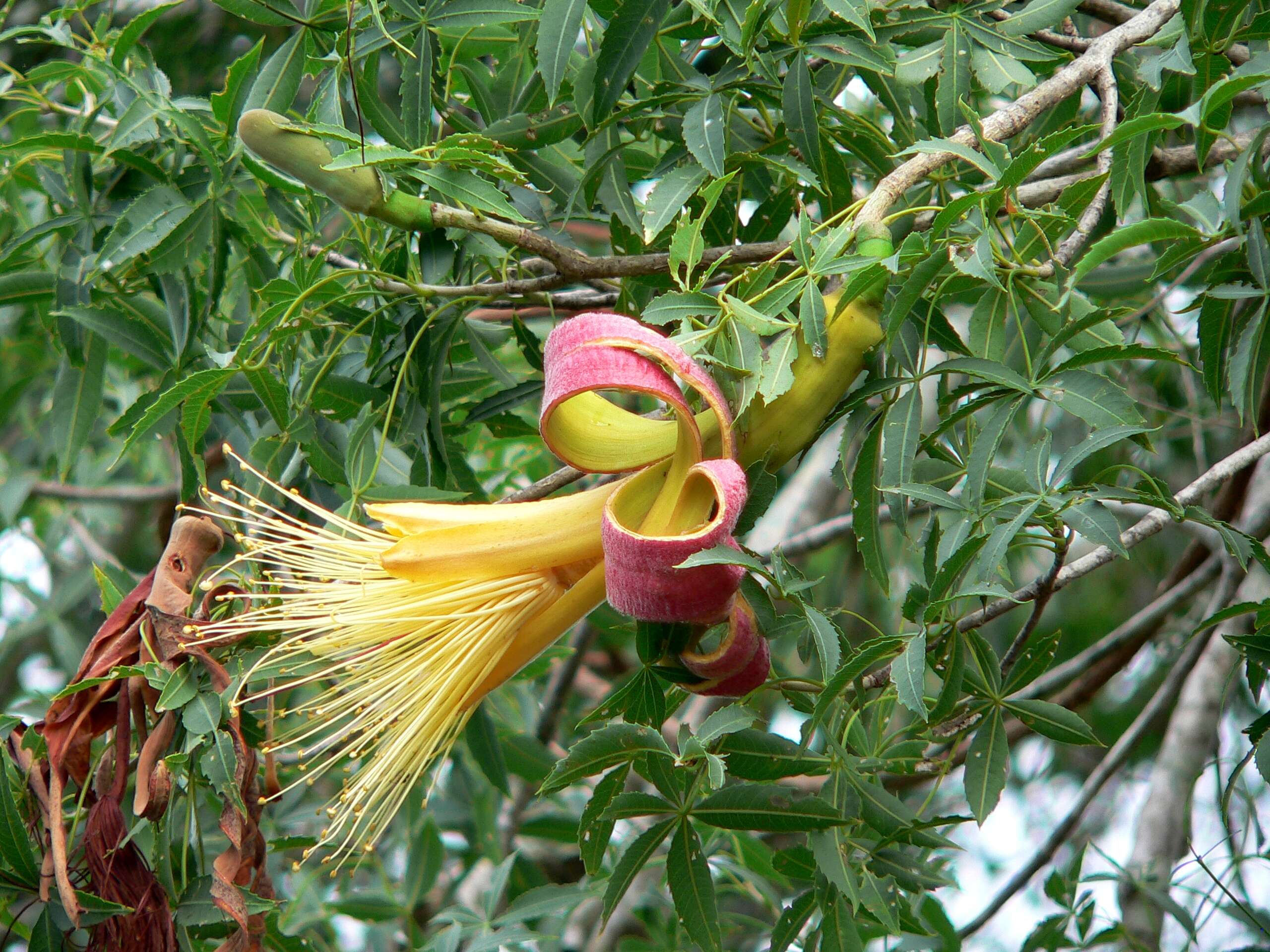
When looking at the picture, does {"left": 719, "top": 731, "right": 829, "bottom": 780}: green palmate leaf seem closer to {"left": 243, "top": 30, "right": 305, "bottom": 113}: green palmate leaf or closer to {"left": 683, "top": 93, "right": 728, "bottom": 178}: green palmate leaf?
{"left": 683, "top": 93, "right": 728, "bottom": 178}: green palmate leaf

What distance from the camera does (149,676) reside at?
1.21 meters

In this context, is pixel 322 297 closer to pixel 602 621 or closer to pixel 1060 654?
pixel 602 621

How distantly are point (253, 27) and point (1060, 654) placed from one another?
2894 mm

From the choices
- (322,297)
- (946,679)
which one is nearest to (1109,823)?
(946,679)

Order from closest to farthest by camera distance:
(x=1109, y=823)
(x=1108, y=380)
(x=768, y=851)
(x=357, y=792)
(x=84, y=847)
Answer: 1. (x=1108, y=380)
2. (x=357, y=792)
3. (x=84, y=847)
4. (x=768, y=851)
5. (x=1109, y=823)

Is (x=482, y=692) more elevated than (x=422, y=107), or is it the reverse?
(x=422, y=107)

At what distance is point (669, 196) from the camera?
1.20 m

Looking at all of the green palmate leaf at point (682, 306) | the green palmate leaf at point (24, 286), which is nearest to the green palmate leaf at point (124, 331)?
the green palmate leaf at point (24, 286)

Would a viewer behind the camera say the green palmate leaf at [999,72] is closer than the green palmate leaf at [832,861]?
No

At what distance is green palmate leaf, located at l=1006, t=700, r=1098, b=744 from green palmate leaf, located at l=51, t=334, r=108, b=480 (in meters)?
1.24

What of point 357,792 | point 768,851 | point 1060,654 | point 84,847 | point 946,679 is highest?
point 946,679

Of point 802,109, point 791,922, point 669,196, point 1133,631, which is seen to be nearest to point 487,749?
point 791,922

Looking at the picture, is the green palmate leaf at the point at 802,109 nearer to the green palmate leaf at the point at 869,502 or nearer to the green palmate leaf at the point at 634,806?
the green palmate leaf at the point at 869,502

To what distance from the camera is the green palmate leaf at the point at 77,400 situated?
5.32 ft
